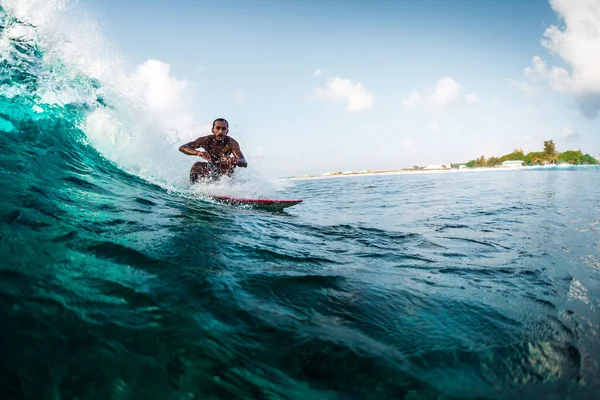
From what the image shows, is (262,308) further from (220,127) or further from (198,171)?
(198,171)

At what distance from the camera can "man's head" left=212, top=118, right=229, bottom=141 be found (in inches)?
296

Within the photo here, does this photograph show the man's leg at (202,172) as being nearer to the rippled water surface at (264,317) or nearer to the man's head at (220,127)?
the man's head at (220,127)

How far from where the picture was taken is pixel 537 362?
177 centimetres

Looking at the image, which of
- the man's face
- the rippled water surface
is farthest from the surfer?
the rippled water surface

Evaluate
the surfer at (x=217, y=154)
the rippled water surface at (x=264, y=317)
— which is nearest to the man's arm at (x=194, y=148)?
the surfer at (x=217, y=154)

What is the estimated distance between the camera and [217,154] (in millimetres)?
7879

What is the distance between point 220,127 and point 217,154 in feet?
2.50

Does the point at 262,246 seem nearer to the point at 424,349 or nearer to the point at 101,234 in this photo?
the point at 101,234

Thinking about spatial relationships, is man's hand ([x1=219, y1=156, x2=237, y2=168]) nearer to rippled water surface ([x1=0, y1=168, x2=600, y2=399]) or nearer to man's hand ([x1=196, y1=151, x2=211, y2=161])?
man's hand ([x1=196, y1=151, x2=211, y2=161])

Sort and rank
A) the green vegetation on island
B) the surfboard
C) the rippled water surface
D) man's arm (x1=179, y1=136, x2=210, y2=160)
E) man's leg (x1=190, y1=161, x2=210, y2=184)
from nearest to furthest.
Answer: the rippled water surface → the surfboard → man's arm (x1=179, y1=136, x2=210, y2=160) → man's leg (x1=190, y1=161, x2=210, y2=184) → the green vegetation on island

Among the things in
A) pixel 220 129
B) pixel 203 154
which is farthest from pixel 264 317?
pixel 220 129

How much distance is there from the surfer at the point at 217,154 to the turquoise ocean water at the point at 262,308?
10.0ft

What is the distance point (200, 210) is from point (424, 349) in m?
4.59

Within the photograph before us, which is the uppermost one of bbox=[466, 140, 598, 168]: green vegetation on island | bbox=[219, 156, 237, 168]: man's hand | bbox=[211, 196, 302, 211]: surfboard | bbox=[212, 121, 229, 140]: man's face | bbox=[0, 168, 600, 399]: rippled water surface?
bbox=[466, 140, 598, 168]: green vegetation on island
